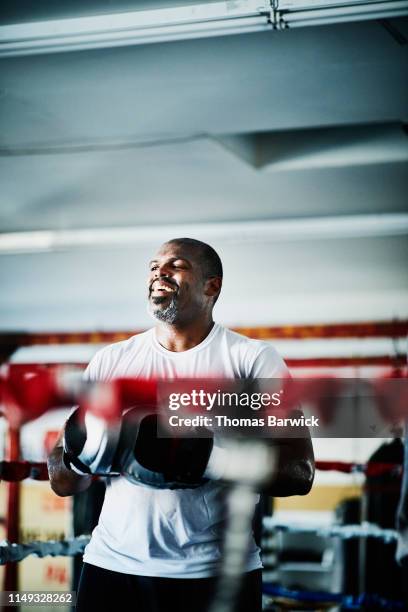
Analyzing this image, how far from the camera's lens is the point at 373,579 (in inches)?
121

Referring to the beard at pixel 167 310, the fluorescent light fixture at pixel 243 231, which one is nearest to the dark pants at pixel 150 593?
the beard at pixel 167 310

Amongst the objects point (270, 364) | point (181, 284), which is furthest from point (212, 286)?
point (270, 364)

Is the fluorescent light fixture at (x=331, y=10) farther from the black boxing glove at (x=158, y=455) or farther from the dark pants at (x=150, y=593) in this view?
the dark pants at (x=150, y=593)

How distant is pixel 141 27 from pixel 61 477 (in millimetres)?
980

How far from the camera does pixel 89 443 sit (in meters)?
1.41

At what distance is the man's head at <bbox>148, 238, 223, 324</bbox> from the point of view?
1.65 metres

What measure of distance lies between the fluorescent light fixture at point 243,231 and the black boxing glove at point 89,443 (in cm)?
178

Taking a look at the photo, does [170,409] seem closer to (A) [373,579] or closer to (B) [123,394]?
(B) [123,394]

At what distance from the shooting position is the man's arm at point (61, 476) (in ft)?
4.92

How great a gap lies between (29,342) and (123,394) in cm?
451

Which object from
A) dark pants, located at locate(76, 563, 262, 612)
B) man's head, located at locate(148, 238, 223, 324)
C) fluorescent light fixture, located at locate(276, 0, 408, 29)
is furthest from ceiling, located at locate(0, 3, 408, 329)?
dark pants, located at locate(76, 563, 262, 612)

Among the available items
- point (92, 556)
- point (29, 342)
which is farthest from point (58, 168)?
point (29, 342)

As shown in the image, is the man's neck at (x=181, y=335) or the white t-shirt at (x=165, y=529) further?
the man's neck at (x=181, y=335)

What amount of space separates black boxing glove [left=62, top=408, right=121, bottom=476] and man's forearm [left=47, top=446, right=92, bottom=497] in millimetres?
31
